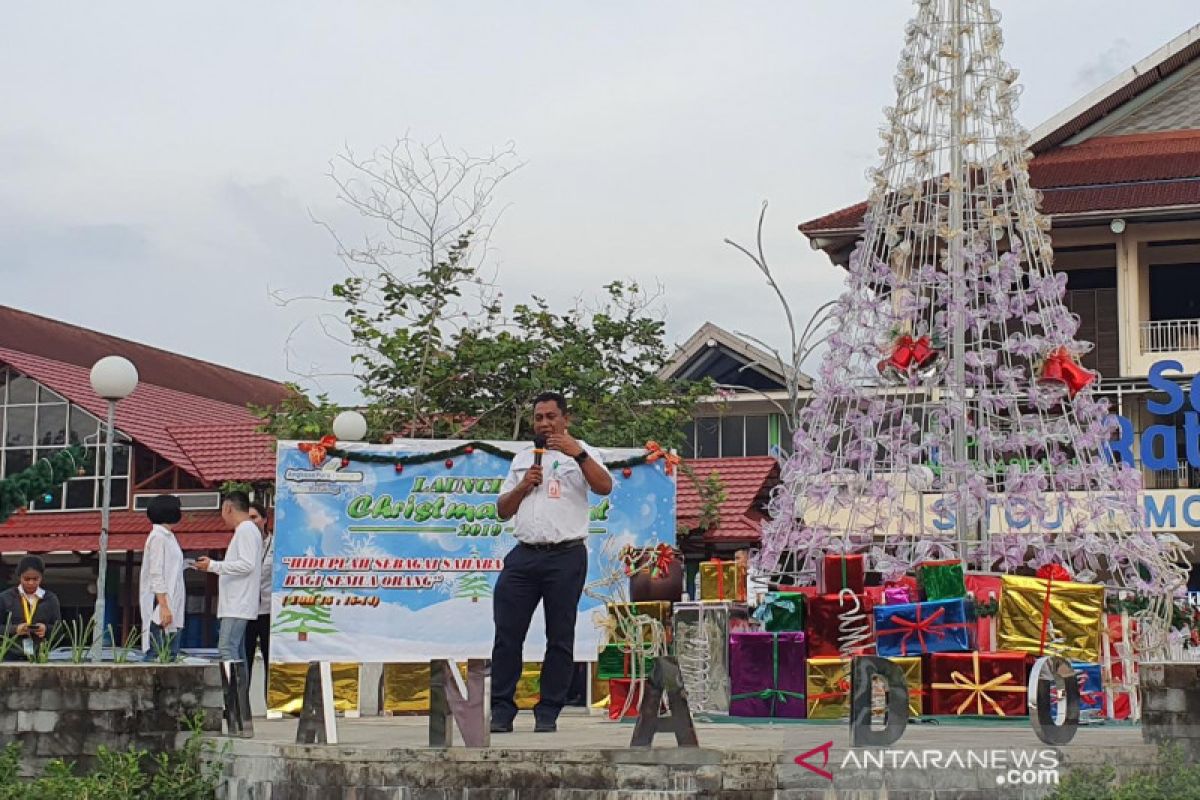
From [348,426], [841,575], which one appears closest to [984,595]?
[841,575]

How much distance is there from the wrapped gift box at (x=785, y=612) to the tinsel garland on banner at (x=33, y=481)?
4.43m

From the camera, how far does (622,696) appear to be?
9820 mm

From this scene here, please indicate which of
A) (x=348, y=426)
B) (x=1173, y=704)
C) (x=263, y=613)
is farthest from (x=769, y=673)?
(x=348, y=426)

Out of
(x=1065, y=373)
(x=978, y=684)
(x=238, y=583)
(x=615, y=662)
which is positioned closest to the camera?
(x=978, y=684)

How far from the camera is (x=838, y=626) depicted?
910 cm

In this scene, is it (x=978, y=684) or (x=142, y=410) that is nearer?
(x=978, y=684)

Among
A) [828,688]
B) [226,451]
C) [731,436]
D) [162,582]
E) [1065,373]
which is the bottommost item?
[828,688]

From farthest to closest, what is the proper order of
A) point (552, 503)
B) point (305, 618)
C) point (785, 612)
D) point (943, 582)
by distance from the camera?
point (305, 618) → point (943, 582) → point (785, 612) → point (552, 503)

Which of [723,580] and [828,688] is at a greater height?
[723,580]

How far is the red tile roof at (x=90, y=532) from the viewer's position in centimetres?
2677

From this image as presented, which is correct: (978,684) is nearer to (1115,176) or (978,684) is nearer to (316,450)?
(316,450)

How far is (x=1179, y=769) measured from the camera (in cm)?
666

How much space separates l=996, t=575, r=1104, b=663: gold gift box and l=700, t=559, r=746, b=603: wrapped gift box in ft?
5.22

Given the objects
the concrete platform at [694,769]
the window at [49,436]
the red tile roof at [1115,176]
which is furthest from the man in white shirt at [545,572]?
the window at [49,436]
